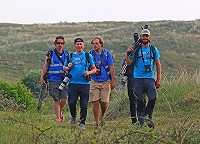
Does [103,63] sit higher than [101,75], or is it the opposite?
[103,63]

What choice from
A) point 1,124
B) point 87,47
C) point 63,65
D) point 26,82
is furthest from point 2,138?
point 87,47

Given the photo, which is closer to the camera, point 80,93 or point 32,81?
point 80,93

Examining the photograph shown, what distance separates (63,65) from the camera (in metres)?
10.3

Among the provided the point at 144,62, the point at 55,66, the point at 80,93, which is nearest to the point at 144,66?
the point at 144,62

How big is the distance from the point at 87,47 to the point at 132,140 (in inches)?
1399

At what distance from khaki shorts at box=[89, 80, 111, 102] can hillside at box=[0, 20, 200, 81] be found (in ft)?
38.5

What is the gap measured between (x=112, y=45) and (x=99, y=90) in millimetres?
32816

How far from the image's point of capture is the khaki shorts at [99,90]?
10008mm

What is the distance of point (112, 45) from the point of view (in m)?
42.8

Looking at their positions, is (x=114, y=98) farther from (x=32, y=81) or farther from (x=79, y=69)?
(x=32, y=81)

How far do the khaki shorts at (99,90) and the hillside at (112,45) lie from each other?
11732 mm

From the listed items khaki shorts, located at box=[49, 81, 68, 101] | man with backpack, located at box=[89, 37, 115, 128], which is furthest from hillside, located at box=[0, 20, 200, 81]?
man with backpack, located at box=[89, 37, 115, 128]

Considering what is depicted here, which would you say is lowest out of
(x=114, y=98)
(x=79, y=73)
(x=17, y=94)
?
(x=114, y=98)

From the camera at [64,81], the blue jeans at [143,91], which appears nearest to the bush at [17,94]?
the camera at [64,81]
